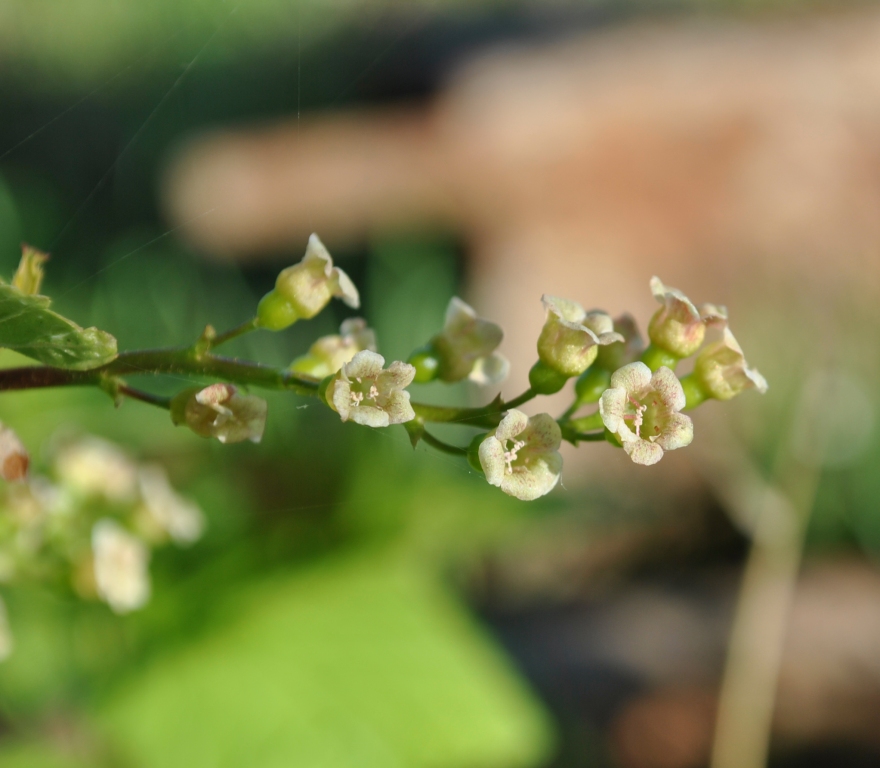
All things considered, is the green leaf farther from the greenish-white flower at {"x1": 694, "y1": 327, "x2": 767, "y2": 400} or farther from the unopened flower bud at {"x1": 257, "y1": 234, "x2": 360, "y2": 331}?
the greenish-white flower at {"x1": 694, "y1": 327, "x2": 767, "y2": 400}

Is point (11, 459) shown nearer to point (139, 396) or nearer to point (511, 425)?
point (139, 396)

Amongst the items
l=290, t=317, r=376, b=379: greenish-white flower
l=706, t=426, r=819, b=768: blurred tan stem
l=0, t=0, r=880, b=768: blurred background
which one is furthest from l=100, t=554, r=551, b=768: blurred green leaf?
l=290, t=317, r=376, b=379: greenish-white flower

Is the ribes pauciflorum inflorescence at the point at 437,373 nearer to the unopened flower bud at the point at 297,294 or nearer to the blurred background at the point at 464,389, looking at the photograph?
the unopened flower bud at the point at 297,294

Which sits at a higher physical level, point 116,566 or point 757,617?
point 757,617

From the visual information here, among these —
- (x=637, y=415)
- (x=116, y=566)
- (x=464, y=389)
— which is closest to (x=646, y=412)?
(x=637, y=415)

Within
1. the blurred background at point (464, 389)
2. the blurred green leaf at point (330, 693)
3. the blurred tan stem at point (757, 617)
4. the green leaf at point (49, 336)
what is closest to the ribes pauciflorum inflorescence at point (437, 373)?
the green leaf at point (49, 336)

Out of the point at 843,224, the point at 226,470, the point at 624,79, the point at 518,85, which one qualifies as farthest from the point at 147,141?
the point at 843,224
